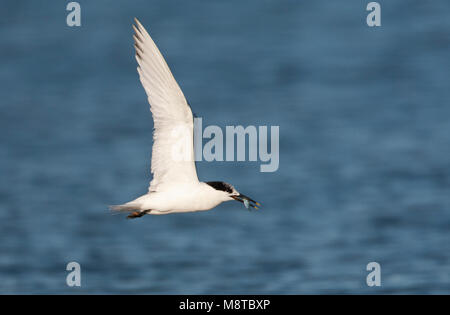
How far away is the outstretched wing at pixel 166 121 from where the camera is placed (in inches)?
357

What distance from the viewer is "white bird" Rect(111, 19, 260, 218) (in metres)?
8.96

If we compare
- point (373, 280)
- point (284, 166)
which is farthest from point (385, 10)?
point (373, 280)

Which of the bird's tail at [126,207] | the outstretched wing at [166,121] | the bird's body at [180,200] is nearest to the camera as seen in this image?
the bird's tail at [126,207]

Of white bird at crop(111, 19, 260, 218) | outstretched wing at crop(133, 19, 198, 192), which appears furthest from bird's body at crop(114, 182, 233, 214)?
outstretched wing at crop(133, 19, 198, 192)

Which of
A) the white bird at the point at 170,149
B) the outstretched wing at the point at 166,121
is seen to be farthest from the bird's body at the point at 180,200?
the outstretched wing at the point at 166,121

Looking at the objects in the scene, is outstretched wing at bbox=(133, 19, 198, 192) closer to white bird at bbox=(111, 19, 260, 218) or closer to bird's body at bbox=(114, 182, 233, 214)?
white bird at bbox=(111, 19, 260, 218)

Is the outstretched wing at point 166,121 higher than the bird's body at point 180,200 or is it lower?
higher

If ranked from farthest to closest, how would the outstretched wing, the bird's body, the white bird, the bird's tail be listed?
A: the outstretched wing
the white bird
the bird's body
the bird's tail

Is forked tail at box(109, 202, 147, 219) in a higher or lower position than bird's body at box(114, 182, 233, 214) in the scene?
lower

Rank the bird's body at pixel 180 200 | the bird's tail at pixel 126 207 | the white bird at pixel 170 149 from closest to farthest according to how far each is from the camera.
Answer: the bird's tail at pixel 126 207, the bird's body at pixel 180 200, the white bird at pixel 170 149

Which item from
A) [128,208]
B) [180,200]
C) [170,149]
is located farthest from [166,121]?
[128,208]

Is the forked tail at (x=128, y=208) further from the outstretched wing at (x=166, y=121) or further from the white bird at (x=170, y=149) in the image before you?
the outstretched wing at (x=166, y=121)

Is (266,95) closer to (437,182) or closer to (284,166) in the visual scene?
(284,166)

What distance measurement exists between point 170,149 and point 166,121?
28 cm
